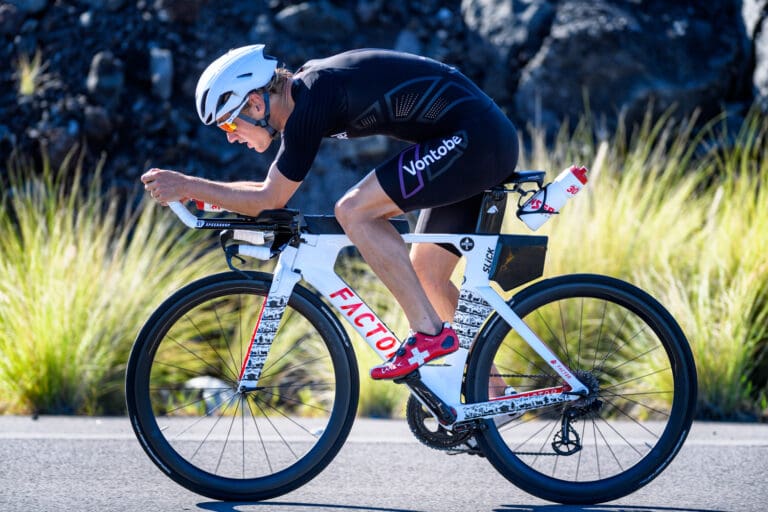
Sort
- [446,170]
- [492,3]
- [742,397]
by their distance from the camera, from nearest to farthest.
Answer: [446,170], [742,397], [492,3]

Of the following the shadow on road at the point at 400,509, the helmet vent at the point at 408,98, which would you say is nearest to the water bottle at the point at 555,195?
the helmet vent at the point at 408,98

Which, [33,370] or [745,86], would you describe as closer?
[33,370]

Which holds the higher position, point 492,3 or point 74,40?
point 492,3

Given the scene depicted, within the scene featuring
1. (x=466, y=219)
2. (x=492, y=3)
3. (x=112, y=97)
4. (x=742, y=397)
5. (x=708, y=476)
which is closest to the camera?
(x=466, y=219)

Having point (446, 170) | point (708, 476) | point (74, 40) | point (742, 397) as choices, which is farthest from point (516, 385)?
point (74, 40)

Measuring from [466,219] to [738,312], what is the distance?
8.86 feet

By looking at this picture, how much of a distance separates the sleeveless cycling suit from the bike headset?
0.16 metres

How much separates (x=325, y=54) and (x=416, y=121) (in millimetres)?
7647

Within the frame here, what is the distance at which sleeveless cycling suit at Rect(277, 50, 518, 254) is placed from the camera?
13.5 feet

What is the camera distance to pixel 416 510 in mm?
4273

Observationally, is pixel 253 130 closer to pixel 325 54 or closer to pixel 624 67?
pixel 624 67

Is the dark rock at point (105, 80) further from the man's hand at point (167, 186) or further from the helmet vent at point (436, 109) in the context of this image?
the helmet vent at point (436, 109)

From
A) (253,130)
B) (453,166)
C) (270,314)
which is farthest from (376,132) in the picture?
(270,314)

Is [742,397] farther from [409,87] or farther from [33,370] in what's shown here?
[33,370]
